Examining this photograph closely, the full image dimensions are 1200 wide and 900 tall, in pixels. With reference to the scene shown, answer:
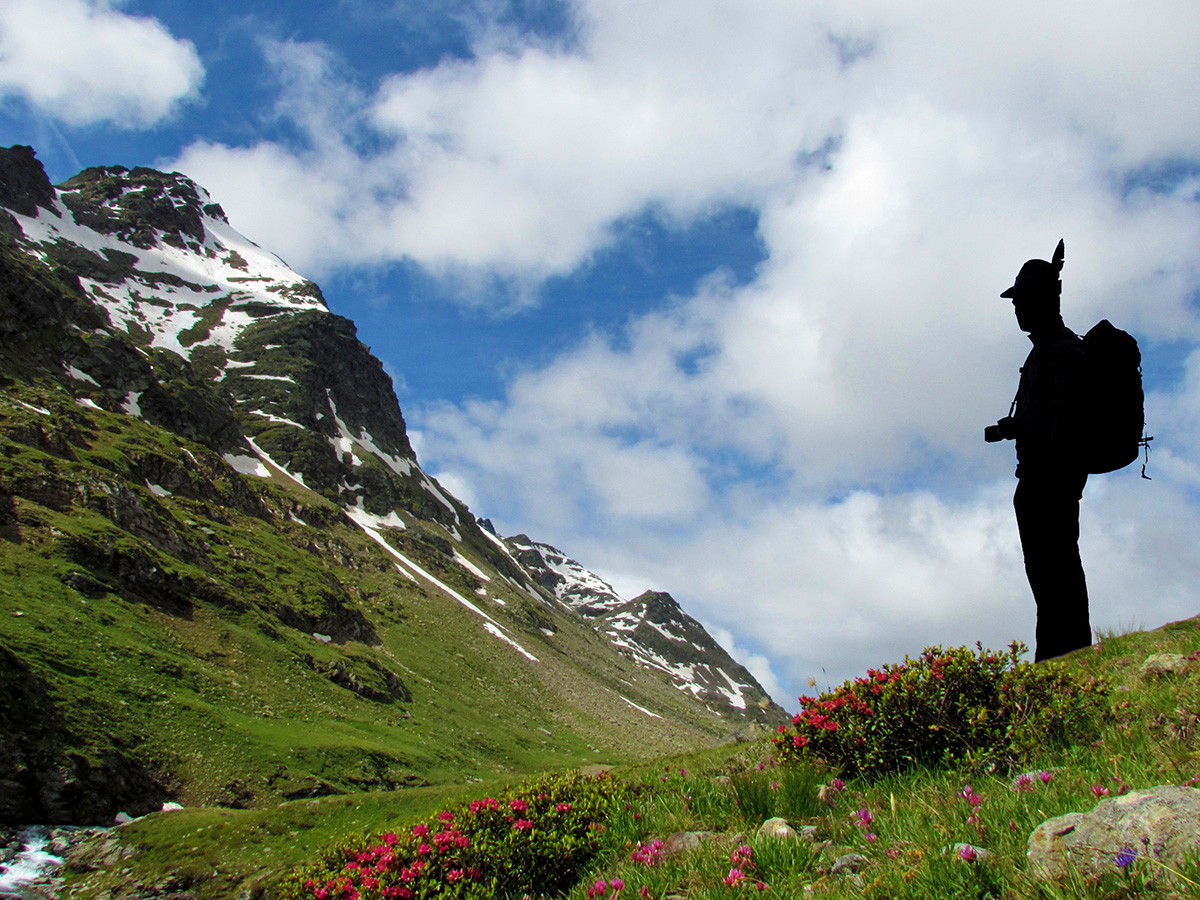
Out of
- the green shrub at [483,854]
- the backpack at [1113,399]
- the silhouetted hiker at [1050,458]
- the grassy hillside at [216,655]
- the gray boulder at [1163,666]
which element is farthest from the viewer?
the grassy hillside at [216,655]

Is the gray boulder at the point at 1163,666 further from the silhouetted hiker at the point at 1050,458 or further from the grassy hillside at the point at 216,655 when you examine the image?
the grassy hillside at the point at 216,655

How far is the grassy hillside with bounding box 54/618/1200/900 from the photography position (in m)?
4.20

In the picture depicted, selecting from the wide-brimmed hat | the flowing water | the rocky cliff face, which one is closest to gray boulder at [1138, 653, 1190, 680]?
the rocky cliff face

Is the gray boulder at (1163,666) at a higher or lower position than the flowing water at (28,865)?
higher

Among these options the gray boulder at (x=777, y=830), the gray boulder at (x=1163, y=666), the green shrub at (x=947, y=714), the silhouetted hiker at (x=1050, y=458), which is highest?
the silhouetted hiker at (x=1050, y=458)

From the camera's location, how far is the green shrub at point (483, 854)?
25.3 feet

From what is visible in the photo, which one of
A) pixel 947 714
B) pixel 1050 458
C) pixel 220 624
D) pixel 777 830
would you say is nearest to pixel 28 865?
pixel 777 830

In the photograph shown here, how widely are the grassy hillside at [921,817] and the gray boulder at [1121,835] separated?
0.10 metres

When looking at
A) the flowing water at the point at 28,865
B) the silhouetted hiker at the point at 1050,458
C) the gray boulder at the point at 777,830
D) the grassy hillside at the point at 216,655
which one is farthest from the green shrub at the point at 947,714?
the grassy hillside at the point at 216,655

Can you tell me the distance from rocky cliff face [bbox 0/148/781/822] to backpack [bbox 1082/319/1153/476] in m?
7.80

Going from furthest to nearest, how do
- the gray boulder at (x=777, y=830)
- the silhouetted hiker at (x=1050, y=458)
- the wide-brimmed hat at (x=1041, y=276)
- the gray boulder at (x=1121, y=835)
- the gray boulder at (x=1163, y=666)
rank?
the wide-brimmed hat at (x=1041, y=276) < the silhouetted hiker at (x=1050, y=458) < the gray boulder at (x=1163, y=666) < the gray boulder at (x=777, y=830) < the gray boulder at (x=1121, y=835)

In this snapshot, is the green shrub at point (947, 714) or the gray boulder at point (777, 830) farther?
the green shrub at point (947, 714)

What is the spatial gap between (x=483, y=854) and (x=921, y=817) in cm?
533

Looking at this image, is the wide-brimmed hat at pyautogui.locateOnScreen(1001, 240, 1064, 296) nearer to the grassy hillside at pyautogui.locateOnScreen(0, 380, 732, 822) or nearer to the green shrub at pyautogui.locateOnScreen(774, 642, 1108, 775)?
the green shrub at pyautogui.locateOnScreen(774, 642, 1108, 775)
